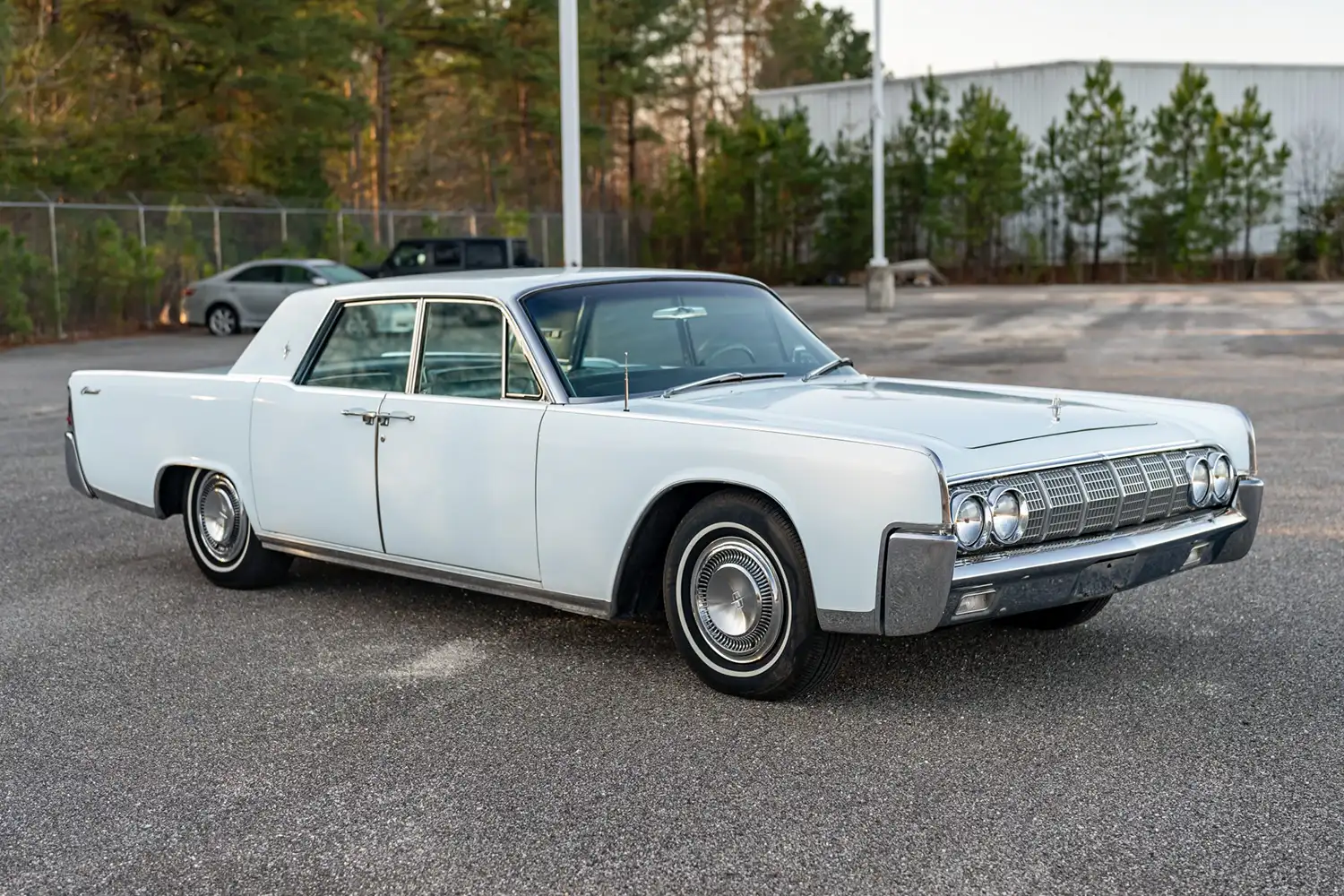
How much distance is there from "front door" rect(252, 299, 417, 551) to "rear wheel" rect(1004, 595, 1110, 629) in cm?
263

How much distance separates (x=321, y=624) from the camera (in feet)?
21.5

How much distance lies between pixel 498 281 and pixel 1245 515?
2.98m

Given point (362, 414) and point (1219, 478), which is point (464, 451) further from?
point (1219, 478)

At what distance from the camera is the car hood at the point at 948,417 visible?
497 centimetres

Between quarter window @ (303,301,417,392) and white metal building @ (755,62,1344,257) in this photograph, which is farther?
white metal building @ (755,62,1344,257)

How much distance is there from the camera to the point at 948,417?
5320 millimetres

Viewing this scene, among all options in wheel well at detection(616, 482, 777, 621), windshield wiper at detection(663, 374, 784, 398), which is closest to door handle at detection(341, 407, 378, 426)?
windshield wiper at detection(663, 374, 784, 398)

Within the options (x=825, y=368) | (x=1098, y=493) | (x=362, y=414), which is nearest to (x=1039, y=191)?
(x=825, y=368)

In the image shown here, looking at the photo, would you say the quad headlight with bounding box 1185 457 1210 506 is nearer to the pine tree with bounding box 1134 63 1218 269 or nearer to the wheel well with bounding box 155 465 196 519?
the wheel well with bounding box 155 465 196 519

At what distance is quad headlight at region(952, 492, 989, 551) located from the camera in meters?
4.76

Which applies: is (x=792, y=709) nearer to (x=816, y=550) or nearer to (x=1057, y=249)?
(x=816, y=550)

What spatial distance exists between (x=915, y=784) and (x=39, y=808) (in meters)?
2.47

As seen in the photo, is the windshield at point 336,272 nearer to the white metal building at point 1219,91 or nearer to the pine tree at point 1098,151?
the pine tree at point 1098,151

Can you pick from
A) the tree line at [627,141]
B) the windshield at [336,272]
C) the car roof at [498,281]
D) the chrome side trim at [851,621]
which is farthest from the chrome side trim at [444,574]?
the tree line at [627,141]
